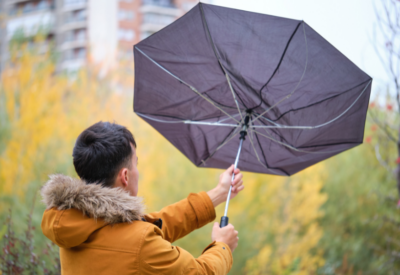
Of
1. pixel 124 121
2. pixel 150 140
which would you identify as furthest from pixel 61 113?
pixel 150 140

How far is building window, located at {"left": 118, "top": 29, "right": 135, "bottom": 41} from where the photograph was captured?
5599 millimetres

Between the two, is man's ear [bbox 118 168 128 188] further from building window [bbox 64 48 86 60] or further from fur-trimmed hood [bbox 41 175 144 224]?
Answer: building window [bbox 64 48 86 60]

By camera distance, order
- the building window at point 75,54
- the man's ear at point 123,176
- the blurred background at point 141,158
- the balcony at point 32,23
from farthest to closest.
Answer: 1. the building window at point 75,54
2. the balcony at point 32,23
3. the blurred background at point 141,158
4. the man's ear at point 123,176

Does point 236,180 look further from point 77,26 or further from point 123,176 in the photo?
point 77,26

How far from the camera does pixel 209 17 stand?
1249 mm

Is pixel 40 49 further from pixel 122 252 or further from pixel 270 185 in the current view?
pixel 122 252

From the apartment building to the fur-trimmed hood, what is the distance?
4324 millimetres

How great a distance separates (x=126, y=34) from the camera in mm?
5754

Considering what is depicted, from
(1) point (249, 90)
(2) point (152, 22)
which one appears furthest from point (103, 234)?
(2) point (152, 22)

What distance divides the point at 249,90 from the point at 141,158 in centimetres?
357

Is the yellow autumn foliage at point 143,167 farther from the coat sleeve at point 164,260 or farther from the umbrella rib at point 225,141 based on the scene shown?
the coat sleeve at point 164,260

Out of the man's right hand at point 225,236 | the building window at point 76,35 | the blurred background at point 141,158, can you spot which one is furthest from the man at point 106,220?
the building window at point 76,35

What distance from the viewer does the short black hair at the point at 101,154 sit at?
37.4 inches

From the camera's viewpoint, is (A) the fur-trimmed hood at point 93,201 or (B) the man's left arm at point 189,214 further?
(B) the man's left arm at point 189,214
